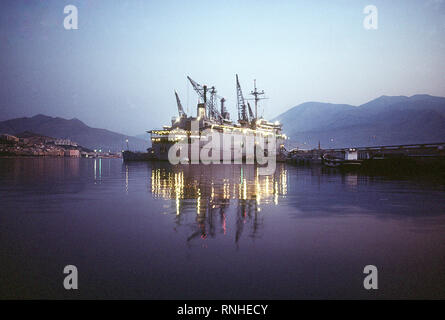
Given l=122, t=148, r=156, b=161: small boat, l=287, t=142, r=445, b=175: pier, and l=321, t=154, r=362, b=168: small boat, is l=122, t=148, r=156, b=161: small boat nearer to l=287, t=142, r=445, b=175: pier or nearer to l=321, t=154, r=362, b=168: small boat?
l=321, t=154, r=362, b=168: small boat

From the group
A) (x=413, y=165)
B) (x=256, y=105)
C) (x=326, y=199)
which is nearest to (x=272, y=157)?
(x=256, y=105)

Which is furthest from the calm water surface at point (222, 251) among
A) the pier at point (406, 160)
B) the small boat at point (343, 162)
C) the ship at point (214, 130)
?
the ship at point (214, 130)

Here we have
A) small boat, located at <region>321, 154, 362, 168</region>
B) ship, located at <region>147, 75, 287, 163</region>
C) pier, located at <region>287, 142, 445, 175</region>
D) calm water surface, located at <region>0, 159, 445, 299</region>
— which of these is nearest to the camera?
calm water surface, located at <region>0, 159, 445, 299</region>

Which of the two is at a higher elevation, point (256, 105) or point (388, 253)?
point (256, 105)

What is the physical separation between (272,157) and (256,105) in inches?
1011

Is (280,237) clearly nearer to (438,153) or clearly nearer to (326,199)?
(326,199)

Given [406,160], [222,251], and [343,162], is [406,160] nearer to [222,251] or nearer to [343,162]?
[343,162]

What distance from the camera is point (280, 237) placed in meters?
10.4

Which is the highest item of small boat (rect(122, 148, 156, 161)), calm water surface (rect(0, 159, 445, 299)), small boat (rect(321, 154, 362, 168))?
small boat (rect(122, 148, 156, 161))

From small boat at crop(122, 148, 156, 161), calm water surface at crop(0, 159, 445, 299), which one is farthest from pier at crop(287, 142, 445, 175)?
small boat at crop(122, 148, 156, 161)

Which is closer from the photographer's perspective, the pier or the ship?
the pier

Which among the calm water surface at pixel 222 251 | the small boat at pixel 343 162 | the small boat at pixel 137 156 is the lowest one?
the calm water surface at pixel 222 251

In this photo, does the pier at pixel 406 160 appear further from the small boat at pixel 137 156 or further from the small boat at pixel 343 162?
the small boat at pixel 137 156

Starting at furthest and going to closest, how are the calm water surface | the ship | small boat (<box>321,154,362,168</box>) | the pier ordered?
1. the ship
2. small boat (<box>321,154,362,168</box>)
3. the pier
4. the calm water surface
